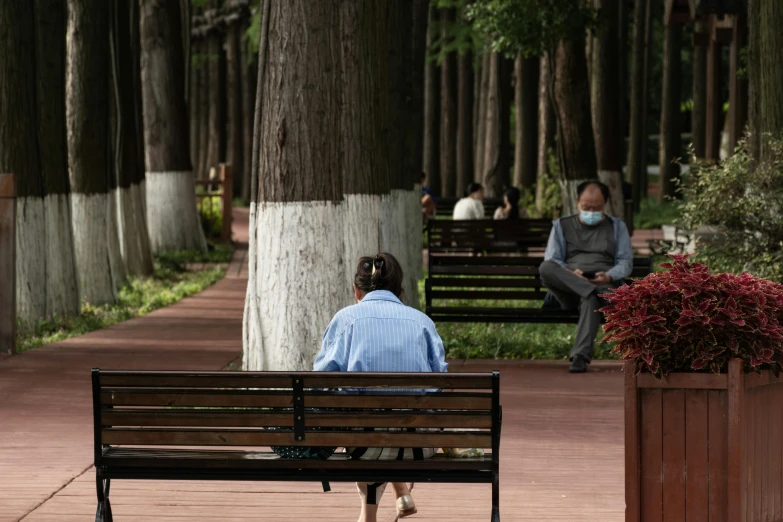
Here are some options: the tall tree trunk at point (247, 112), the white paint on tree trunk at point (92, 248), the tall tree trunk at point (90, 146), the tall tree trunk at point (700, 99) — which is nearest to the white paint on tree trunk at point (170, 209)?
the tall tree trunk at point (90, 146)

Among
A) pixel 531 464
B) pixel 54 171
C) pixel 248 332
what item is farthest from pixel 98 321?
pixel 531 464

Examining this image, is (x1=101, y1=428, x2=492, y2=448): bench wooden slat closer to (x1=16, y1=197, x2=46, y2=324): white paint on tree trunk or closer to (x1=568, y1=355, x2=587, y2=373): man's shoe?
(x1=568, y1=355, x2=587, y2=373): man's shoe

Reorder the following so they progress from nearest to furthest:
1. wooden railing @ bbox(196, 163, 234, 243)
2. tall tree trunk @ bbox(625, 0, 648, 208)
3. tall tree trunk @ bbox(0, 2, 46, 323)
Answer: tall tree trunk @ bbox(0, 2, 46, 323) → wooden railing @ bbox(196, 163, 234, 243) → tall tree trunk @ bbox(625, 0, 648, 208)

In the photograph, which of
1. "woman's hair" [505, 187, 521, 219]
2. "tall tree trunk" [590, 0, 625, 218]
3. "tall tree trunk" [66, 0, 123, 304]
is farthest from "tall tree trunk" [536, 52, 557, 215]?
"tall tree trunk" [66, 0, 123, 304]

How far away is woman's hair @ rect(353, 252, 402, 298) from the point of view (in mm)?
6688

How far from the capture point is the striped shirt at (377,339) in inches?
259

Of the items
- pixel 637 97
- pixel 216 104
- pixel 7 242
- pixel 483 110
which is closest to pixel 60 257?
pixel 7 242

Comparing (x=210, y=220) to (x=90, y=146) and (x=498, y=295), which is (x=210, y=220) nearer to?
(x=90, y=146)

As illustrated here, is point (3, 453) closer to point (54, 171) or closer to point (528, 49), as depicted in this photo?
point (54, 171)

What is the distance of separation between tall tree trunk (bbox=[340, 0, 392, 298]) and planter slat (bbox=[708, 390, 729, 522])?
5.03 m

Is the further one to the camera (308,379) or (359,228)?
(359,228)

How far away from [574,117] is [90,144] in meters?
8.02

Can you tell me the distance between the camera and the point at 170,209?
26.8 meters

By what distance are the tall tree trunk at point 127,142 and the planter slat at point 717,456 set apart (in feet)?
50.1
